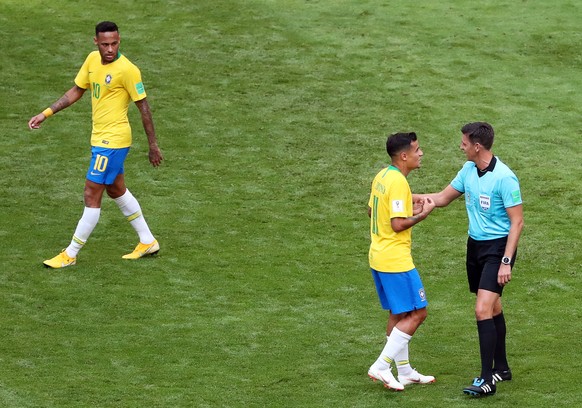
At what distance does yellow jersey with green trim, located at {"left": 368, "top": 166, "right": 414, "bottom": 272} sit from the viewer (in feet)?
26.7

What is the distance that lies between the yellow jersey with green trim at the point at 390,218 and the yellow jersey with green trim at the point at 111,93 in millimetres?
3613

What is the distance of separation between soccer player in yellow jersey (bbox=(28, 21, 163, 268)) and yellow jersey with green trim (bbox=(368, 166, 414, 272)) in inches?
135

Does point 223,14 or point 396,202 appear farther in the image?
point 223,14

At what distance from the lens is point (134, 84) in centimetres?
1107

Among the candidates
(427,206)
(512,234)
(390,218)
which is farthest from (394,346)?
(512,234)

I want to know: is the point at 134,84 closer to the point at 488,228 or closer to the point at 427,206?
the point at 427,206

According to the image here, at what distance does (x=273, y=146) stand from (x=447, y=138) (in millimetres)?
2269

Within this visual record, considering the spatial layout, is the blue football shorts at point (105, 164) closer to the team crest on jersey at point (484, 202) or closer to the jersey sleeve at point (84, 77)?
the jersey sleeve at point (84, 77)

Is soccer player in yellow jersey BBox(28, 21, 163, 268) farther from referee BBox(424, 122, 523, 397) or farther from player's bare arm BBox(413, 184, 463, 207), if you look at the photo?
referee BBox(424, 122, 523, 397)

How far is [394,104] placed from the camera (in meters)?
16.3

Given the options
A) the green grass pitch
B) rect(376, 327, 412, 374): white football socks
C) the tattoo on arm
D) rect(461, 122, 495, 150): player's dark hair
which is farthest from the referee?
the tattoo on arm

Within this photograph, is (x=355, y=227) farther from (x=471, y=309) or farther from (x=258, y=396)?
(x=258, y=396)

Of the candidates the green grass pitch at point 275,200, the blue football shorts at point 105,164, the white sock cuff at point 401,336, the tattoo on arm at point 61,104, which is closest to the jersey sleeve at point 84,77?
the tattoo on arm at point 61,104

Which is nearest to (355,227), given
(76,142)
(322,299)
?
(322,299)
